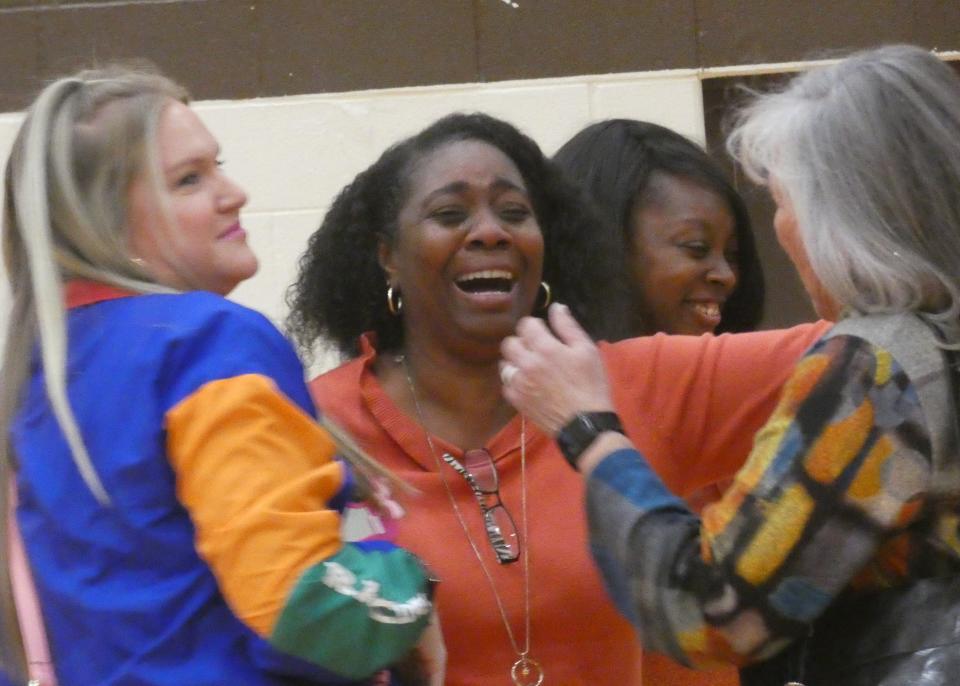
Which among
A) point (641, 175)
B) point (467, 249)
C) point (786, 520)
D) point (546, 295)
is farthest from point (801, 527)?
point (641, 175)

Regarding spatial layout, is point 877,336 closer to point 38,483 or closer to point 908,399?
point 908,399

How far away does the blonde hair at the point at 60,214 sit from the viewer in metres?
2.09

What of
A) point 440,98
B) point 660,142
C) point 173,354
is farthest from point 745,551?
point 440,98

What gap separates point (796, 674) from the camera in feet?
6.85

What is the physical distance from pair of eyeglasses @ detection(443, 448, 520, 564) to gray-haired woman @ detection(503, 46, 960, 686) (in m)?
0.59

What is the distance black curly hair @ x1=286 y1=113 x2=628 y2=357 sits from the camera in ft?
10.4

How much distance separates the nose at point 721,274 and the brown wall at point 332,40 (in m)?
1.28

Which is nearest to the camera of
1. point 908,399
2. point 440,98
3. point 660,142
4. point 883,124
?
point 908,399

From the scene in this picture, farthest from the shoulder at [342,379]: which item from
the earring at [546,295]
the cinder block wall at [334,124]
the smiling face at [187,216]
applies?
the cinder block wall at [334,124]

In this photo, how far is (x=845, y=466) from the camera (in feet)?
6.42

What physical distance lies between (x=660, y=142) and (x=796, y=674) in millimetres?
1898

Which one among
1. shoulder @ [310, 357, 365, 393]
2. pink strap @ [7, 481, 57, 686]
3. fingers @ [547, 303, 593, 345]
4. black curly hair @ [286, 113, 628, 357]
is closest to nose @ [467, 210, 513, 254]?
black curly hair @ [286, 113, 628, 357]

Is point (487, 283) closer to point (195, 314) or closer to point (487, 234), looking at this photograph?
point (487, 234)

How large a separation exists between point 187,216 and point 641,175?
1.62 m
